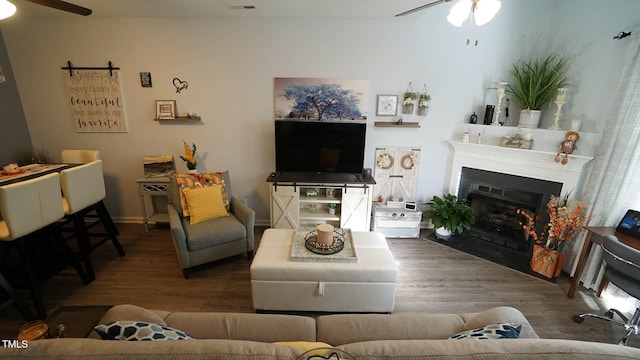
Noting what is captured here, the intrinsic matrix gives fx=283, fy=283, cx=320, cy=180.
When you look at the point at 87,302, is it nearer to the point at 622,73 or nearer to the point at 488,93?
the point at 488,93

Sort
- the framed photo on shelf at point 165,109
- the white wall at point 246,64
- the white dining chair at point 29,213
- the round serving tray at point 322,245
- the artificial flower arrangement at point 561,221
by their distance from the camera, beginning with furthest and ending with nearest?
the framed photo on shelf at point 165,109 → the white wall at point 246,64 → the artificial flower arrangement at point 561,221 → the round serving tray at point 322,245 → the white dining chair at point 29,213

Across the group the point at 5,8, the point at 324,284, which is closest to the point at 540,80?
the point at 324,284

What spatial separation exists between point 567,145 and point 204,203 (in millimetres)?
3645

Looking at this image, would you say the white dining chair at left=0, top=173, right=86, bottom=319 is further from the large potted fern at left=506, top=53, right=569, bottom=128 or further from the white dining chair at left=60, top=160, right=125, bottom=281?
the large potted fern at left=506, top=53, right=569, bottom=128

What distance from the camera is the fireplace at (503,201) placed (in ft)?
10.1

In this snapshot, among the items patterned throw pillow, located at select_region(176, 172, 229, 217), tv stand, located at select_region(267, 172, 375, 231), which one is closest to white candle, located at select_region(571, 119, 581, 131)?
tv stand, located at select_region(267, 172, 375, 231)

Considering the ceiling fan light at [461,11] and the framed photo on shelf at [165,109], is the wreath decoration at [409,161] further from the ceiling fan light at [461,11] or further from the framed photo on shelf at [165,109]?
the framed photo on shelf at [165,109]

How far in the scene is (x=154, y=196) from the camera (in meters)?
3.83

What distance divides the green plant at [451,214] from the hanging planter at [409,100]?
114 centimetres

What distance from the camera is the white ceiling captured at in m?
2.68

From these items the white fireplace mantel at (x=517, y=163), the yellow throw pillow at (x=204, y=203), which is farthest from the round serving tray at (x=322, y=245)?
the white fireplace mantel at (x=517, y=163)

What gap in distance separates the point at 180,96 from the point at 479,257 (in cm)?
400

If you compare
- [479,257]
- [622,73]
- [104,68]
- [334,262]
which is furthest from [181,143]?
[622,73]

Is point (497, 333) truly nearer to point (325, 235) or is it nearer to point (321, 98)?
point (325, 235)
